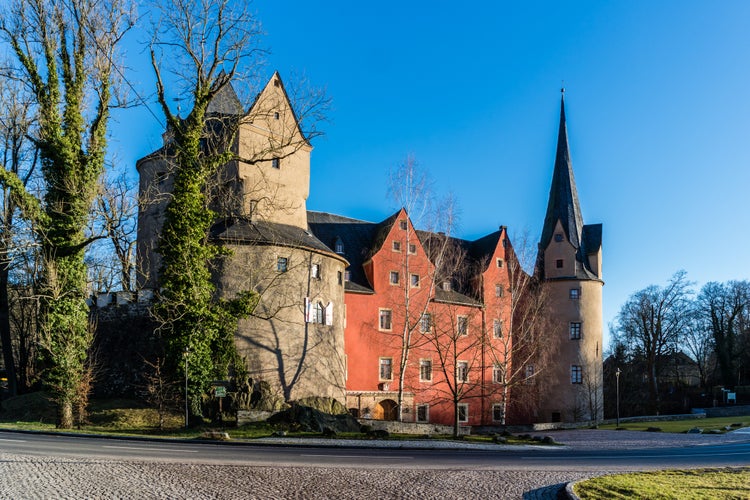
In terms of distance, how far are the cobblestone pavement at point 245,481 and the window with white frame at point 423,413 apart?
29.4 meters

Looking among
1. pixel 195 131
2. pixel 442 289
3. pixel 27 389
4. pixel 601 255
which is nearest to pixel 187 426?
pixel 195 131

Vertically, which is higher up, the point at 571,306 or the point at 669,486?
the point at 571,306

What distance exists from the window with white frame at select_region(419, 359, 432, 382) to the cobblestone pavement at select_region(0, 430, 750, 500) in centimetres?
2932

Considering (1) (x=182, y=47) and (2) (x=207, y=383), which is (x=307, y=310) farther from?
(1) (x=182, y=47)

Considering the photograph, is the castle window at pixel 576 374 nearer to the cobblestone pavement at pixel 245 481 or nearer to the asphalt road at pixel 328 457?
the asphalt road at pixel 328 457

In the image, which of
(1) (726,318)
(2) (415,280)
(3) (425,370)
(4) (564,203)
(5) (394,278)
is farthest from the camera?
(1) (726,318)

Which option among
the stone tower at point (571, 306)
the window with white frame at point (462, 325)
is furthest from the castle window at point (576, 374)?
the window with white frame at point (462, 325)

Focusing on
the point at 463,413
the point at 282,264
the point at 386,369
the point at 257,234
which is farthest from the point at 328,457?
the point at 463,413

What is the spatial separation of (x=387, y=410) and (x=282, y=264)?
43.4ft

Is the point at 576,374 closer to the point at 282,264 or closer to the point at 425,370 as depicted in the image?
the point at 425,370

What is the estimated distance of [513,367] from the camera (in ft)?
159

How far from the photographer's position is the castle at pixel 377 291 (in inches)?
1270

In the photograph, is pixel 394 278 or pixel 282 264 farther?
pixel 394 278

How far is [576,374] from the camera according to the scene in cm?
4909
